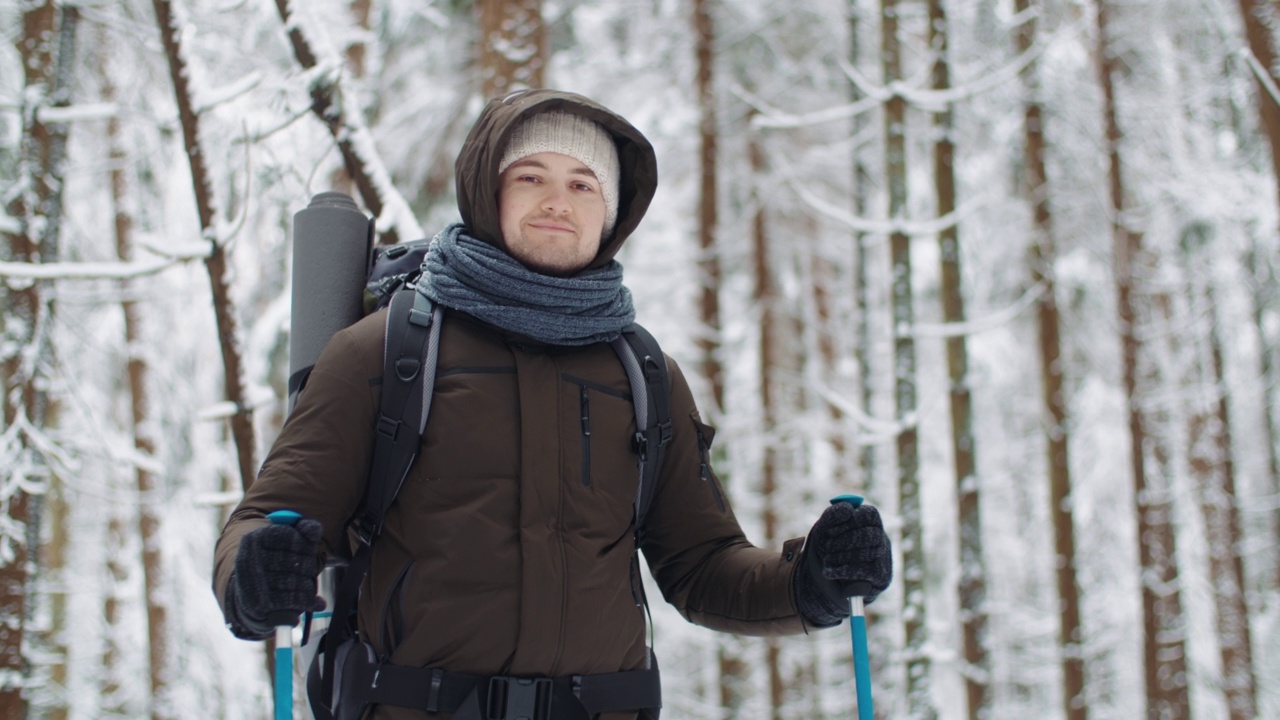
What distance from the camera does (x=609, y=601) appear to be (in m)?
2.27

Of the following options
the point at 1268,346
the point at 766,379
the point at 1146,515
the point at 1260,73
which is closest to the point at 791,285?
the point at 766,379

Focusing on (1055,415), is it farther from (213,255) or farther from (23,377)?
(23,377)

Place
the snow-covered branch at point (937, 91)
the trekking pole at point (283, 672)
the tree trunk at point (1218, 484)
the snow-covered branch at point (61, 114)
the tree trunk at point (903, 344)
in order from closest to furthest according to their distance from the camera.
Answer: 1. the trekking pole at point (283, 672)
2. the snow-covered branch at point (61, 114)
3. the snow-covered branch at point (937, 91)
4. the tree trunk at point (903, 344)
5. the tree trunk at point (1218, 484)

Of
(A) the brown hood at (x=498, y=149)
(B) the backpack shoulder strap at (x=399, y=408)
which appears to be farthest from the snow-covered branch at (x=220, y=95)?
(B) the backpack shoulder strap at (x=399, y=408)

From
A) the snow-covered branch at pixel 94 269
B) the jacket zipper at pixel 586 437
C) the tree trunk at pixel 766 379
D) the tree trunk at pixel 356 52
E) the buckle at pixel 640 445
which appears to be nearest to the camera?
the jacket zipper at pixel 586 437

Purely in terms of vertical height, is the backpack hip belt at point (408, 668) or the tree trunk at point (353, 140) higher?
the tree trunk at point (353, 140)

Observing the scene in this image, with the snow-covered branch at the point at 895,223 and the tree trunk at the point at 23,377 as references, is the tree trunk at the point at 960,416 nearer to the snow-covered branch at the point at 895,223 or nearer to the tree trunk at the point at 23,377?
the snow-covered branch at the point at 895,223

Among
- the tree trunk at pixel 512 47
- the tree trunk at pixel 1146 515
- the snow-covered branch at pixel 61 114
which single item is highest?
the tree trunk at pixel 512 47

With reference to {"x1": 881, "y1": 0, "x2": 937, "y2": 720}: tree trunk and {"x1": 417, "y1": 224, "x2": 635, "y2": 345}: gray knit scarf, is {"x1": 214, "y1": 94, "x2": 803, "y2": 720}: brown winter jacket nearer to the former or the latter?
{"x1": 417, "y1": 224, "x2": 635, "y2": 345}: gray knit scarf

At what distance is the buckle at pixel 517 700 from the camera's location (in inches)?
82.3

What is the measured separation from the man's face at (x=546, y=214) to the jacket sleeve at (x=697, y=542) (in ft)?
1.36

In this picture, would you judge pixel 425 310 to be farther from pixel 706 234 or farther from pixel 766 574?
pixel 706 234

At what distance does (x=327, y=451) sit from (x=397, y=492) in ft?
0.55

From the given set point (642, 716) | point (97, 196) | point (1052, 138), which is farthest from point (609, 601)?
point (97, 196)
